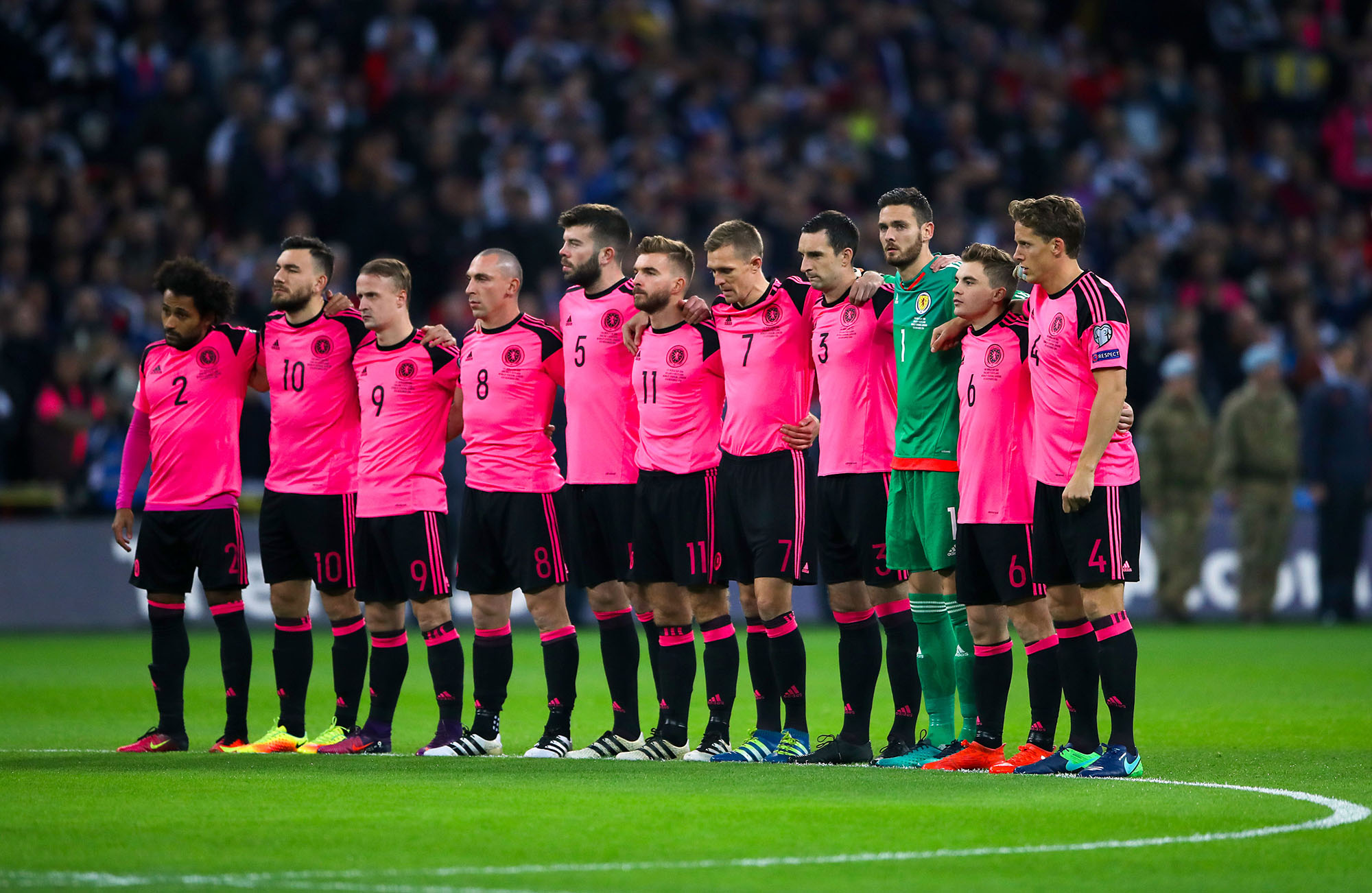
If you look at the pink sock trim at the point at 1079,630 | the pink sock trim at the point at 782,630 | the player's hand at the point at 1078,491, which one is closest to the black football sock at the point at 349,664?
the pink sock trim at the point at 782,630

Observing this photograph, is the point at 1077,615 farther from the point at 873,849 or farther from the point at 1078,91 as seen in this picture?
the point at 1078,91

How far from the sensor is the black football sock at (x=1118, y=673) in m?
8.73

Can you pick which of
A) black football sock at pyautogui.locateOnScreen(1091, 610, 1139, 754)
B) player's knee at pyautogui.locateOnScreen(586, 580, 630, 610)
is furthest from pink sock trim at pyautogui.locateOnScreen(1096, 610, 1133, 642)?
player's knee at pyautogui.locateOnScreen(586, 580, 630, 610)

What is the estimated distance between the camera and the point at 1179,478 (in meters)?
19.6

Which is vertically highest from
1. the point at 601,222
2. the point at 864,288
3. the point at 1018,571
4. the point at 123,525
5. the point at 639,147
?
the point at 639,147

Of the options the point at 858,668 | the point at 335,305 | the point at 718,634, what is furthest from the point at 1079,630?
the point at 335,305

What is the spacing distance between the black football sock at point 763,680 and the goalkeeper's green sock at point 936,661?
79cm

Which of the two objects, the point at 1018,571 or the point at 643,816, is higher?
the point at 1018,571

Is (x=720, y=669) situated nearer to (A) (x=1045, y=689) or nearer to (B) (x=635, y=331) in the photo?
(A) (x=1045, y=689)

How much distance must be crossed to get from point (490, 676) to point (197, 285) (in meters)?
2.69

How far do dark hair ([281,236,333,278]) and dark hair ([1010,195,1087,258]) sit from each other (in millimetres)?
3834

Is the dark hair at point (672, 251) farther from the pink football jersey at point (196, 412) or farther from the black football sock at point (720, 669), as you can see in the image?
the pink football jersey at point (196, 412)

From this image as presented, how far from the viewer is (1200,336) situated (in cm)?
2264

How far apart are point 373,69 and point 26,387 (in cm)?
582
